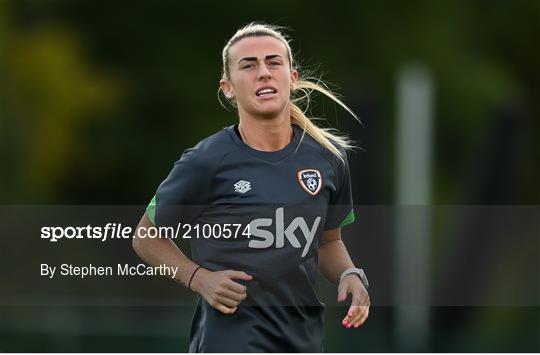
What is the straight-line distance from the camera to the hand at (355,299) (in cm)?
527

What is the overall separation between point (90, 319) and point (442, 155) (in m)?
10.3

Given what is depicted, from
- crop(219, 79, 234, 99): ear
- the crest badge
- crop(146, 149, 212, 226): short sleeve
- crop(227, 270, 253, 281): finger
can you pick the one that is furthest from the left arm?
crop(219, 79, 234, 99): ear

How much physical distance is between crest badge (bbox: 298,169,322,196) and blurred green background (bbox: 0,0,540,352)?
43.5ft

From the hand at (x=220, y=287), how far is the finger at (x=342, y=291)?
373 millimetres

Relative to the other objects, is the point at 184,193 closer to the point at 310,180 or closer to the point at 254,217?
the point at 254,217

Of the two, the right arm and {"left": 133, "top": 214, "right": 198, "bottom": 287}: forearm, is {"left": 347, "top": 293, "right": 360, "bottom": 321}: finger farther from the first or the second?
{"left": 133, "top": 214, "right": 198, "bottom": 287}: forearm

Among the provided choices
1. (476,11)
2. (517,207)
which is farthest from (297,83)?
(476,11)

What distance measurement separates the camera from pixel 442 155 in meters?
22.7

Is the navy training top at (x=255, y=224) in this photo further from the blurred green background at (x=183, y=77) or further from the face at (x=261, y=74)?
the blurred green background at (x=183, y=77)

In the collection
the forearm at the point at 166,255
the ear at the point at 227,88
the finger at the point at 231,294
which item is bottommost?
the finger at the point at 231,294

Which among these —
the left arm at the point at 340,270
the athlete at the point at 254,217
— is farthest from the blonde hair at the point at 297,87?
the left arm at the point at 340,270

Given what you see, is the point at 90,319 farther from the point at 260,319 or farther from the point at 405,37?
the point at 405,37

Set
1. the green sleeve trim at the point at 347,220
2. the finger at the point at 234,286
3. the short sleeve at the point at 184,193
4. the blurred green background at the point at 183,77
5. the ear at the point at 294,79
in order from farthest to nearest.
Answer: the blurred green background at the point at 183,77 < the green sleeve trim at the point at 347,220 < the ear at the point at 294,79 < the short sleeve at the point at 184,193 < the finger at the point at 234,286

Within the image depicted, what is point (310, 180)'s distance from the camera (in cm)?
535
